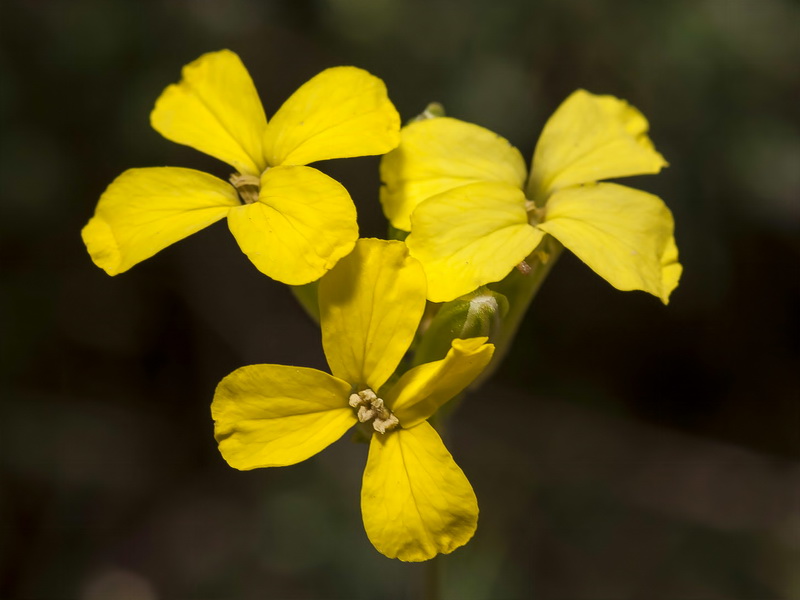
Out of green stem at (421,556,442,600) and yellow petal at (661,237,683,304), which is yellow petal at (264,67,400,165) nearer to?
yellow petal at (661,237,683,304)

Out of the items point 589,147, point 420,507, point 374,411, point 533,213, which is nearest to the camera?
point 420,507

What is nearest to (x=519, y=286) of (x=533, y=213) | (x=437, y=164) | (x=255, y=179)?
(x=533, y=213)

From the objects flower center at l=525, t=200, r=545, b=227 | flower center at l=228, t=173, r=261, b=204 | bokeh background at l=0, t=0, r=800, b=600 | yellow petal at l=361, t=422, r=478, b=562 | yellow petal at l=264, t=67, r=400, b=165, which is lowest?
bokeh background at l=0, t=0, r=800, b=600

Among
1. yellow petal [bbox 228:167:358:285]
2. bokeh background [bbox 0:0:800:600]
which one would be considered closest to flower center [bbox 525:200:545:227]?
yellow petal [bbox 228:167:358:285]

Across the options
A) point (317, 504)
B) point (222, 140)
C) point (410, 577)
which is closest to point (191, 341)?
point (317, 504)

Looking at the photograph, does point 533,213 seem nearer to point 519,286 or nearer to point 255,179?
point 519,286

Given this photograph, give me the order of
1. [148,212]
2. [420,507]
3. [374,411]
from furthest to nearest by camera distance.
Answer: [148,212] → [374,411] → [420,507]
